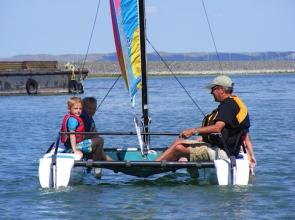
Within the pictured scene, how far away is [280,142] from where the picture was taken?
804 inches

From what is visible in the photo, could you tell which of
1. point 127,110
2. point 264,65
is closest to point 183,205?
point 127,110

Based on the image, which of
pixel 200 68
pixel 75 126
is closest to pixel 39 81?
pixel 75 126

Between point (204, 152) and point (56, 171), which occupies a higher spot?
point (204, 152)

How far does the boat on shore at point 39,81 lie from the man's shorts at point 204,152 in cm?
4288

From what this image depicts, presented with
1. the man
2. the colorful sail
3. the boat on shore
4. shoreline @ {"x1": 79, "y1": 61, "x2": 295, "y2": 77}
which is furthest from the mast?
shoreline @ {"x1": 79, "y1": 61, "x2": 295, "y2": 77}

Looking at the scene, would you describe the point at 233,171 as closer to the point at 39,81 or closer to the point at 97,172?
the point at 97,172

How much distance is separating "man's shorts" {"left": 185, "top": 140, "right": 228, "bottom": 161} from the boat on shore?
42.9 metres

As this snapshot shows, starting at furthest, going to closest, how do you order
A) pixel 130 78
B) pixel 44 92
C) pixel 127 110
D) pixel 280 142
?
pixel 44 92 < pixel 127 110 < pixel 280 142 < pixel 130 78

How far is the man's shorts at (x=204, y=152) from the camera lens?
1191 cm

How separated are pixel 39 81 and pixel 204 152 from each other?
4482cm

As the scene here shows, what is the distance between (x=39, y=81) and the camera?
56094 mm

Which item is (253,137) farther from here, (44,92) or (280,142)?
(44,92)

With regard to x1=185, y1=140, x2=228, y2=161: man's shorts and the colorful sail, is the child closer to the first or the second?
the colorful sail

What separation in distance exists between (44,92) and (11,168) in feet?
137
